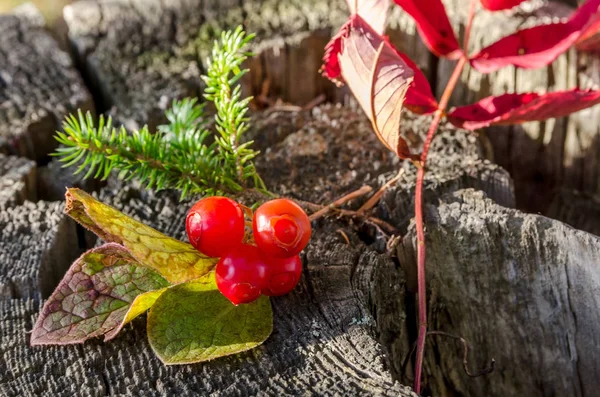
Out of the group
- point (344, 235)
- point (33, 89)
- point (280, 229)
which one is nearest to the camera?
point (280, 229)

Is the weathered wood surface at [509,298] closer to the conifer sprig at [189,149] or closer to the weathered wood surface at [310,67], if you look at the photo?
the conifer sprig at [189,149]

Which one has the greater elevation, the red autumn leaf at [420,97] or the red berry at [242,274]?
the red autumn leaf at [420,97]

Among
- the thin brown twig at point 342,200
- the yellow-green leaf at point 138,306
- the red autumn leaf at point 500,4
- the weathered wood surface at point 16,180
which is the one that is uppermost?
the red autumn leaf at point 500,4

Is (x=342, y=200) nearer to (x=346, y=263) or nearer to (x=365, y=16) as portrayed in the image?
(x=346, y=263)

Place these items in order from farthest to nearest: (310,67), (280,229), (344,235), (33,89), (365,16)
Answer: (310,67), (33,89), (344,235), (365,16), (280,229)

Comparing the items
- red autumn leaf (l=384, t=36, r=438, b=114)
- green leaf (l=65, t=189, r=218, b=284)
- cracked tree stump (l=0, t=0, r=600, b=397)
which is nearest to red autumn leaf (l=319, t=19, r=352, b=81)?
red autumn leaf (l=384, t=36, r=438, b=114)

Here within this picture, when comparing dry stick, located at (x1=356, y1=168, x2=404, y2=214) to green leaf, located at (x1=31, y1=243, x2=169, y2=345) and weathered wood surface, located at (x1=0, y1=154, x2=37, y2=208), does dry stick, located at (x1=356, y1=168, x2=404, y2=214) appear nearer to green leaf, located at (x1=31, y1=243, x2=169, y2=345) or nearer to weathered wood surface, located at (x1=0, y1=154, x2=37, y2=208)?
green leaf, located at (x1=31, y1=243, x2=169, y2=345)

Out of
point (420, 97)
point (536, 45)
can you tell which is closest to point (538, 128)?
point (536, 45)

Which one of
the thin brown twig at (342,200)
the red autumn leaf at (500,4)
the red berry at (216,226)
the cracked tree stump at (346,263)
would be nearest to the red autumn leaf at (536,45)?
the red autumn leaf at (500,4)
